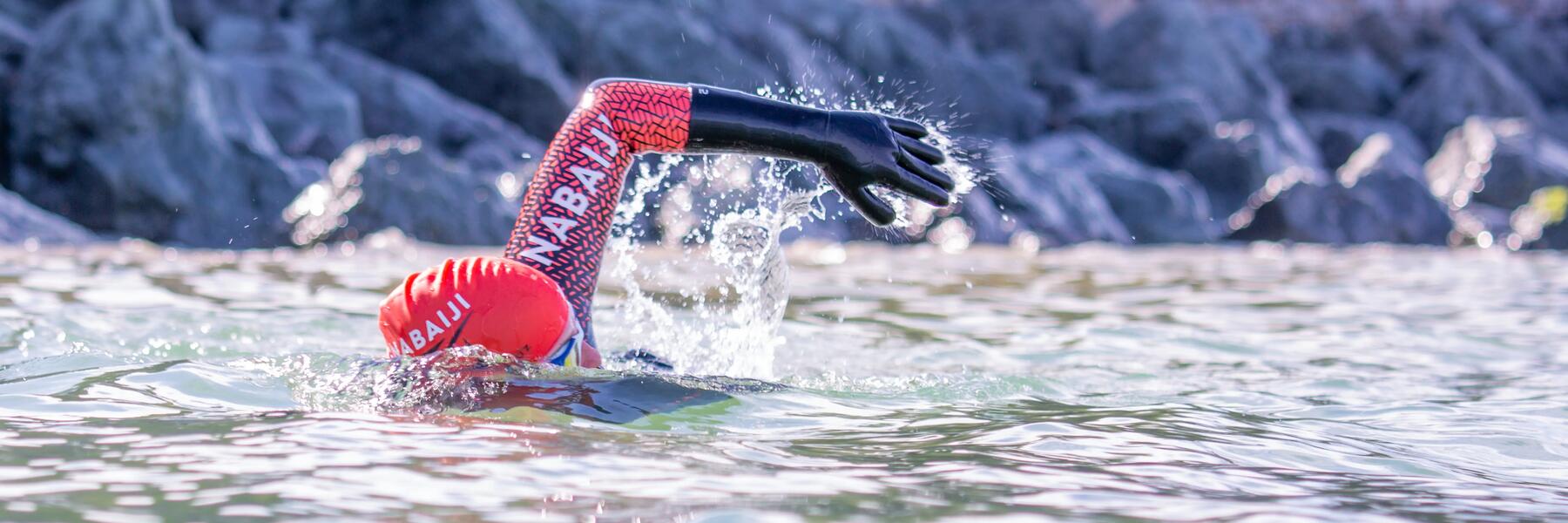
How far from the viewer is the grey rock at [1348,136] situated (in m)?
28.8

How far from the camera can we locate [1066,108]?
27703mm

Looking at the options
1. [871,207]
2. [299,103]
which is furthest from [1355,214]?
[871,207]

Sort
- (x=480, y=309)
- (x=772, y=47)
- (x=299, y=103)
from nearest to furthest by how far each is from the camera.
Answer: (x=480, y=309) → (x=299, y=103) → (x=772, y=47)

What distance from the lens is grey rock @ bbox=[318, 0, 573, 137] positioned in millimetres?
19859

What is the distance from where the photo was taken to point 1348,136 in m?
29.0

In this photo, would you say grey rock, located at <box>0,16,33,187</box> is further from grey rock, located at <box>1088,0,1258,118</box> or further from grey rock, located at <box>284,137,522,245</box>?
grey rock, located at <box>1088,0,1258,118</box>

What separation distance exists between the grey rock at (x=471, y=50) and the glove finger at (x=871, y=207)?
1562 cm

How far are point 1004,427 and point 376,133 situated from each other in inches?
601

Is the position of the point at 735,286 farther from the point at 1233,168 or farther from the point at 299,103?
the point at 1233,168

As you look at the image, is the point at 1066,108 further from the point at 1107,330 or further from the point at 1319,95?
the point at 1107,330

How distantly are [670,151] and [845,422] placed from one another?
1.01 metres

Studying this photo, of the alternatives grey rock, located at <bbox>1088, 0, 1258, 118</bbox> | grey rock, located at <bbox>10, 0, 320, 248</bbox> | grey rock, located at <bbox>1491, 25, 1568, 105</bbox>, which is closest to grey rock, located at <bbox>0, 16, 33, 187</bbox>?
grey rock, located at <bbox>10, 0, 320, 248</bbox>

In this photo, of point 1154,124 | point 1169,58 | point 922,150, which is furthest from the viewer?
point 1169,58

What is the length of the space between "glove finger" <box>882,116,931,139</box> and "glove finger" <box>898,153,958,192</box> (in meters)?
0.11
